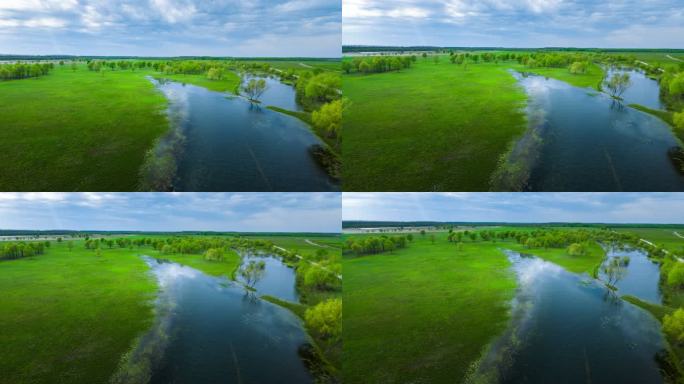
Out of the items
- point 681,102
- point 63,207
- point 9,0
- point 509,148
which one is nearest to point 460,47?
point 509,148

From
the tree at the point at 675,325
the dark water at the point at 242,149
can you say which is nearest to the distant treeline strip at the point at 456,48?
the dark water at the point at 242,149

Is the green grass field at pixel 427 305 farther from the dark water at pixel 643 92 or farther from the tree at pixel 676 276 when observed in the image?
the dark water at pixel 643 92

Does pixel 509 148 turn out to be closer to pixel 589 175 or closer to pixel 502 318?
pixel 589 175

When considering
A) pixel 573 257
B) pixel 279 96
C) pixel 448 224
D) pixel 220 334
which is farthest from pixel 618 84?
pixel 220 334

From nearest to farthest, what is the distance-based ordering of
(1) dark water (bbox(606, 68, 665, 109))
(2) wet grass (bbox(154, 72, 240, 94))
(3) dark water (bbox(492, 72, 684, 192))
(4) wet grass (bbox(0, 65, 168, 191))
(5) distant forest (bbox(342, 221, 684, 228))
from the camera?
(3) dark water (bbox(492, 72, 684, 192)), (4) wet grass (bbox(0, 65, 168, 191)), (1) dark water (bbox(606, 68, 665, 109)), (5) distant forest (bbox(342, 221, 684, 228)), (2) wet grass (bbox(154, 72, 240, 94))

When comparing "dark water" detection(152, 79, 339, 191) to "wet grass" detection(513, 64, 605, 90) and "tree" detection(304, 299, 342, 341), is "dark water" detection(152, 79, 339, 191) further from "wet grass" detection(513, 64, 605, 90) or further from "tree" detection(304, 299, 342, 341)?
"wet grass" detection(513, 64, 605, 90)

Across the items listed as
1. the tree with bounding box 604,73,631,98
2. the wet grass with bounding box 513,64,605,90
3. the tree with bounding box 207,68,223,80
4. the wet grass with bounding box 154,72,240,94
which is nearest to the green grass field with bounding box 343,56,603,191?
the wet grass with bounding box 513,64,605,90
